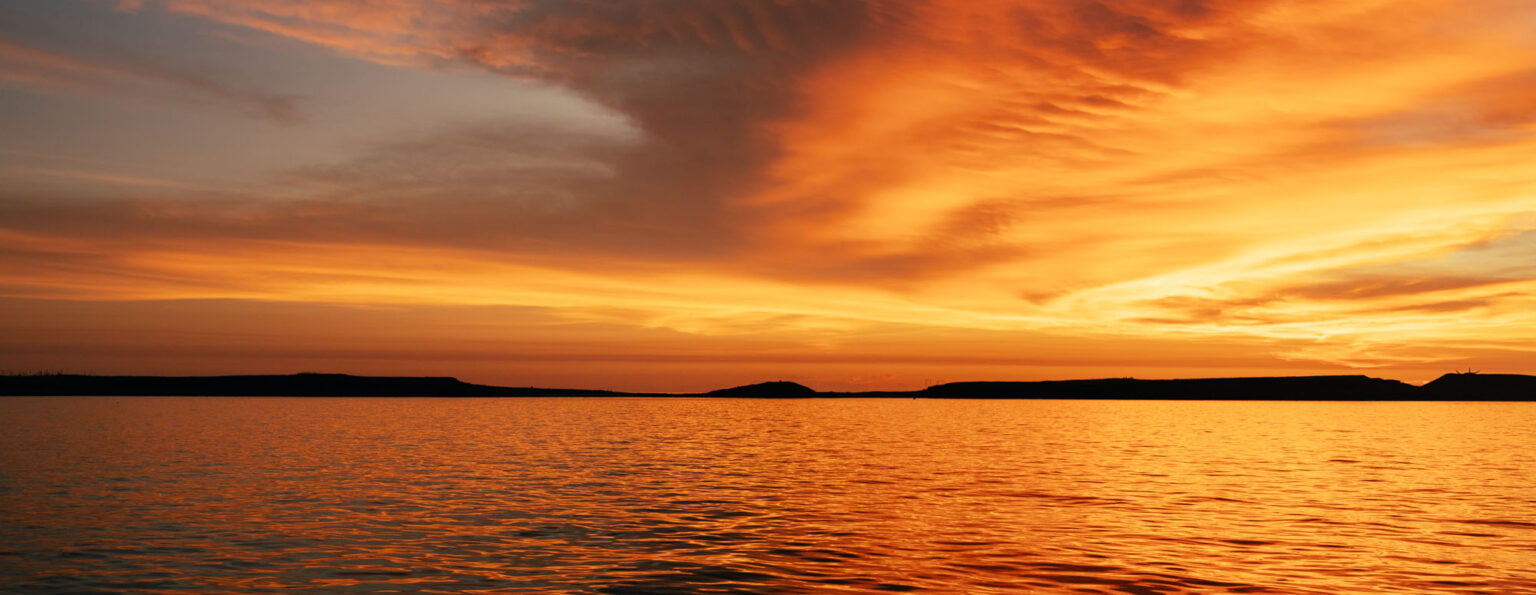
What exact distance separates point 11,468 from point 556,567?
47340 mm

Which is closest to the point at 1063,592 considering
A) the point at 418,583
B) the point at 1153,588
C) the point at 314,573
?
the point at 1153,588

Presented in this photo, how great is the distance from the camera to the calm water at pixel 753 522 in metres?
26.5

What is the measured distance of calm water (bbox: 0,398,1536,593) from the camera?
26.5 metres

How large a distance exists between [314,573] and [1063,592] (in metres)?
19.6

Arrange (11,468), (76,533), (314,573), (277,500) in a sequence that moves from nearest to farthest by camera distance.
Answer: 1. (314,573)
2. (76,533)
3. (277,500)
4. (11,468)

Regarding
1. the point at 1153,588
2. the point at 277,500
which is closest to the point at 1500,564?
the point at 1153,588

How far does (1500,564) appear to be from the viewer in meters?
29.0

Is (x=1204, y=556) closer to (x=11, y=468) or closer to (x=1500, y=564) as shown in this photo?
(x=1500, y=564)

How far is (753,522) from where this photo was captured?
120 ft

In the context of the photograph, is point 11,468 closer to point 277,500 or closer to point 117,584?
point 277,500

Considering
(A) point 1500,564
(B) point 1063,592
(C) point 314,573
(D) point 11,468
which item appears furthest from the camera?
(D) point 11,468

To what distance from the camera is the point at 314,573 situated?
1048 inches

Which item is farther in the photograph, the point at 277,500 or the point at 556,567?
the point at 277,500

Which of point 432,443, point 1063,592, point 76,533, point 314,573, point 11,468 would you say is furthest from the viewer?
point 432,443
